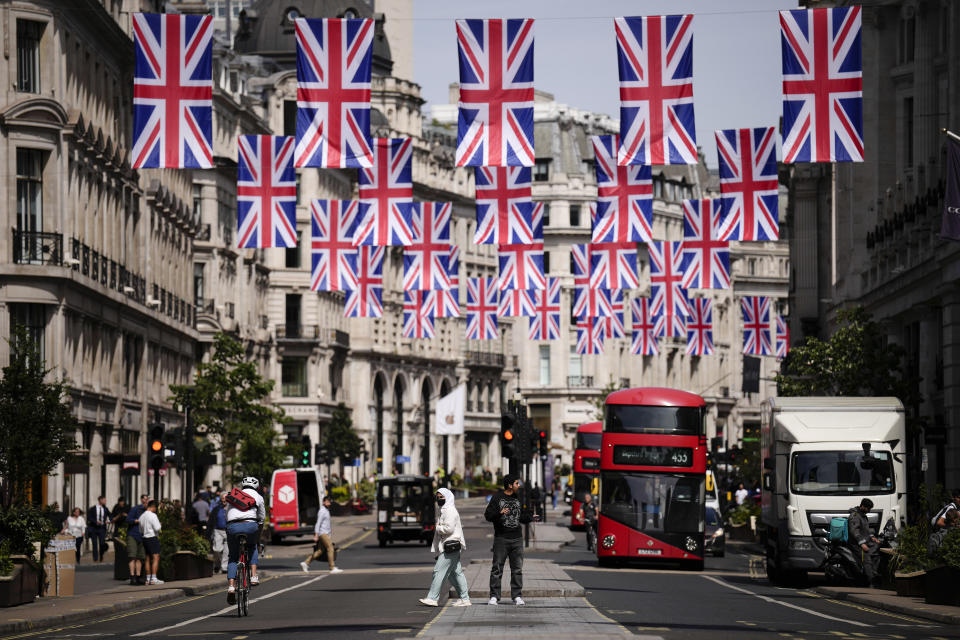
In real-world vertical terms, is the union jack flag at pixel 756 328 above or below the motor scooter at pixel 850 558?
above

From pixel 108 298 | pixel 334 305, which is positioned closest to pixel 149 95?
pixel 108 298

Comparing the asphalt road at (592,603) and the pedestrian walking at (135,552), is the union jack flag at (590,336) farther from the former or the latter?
the pedestrian walking at (135,552)

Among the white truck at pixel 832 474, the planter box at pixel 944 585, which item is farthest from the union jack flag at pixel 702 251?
the planter box at pixel 944 585

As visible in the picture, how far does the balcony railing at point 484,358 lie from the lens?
140m

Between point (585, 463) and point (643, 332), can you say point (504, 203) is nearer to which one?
point (643, 332)

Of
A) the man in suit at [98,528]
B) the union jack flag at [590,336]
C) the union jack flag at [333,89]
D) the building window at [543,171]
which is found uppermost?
the building window at [543,171]

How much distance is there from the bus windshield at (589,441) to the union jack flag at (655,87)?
43.0 m

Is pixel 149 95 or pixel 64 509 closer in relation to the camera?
pixel 149 95

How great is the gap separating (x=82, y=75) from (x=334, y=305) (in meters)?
62.9

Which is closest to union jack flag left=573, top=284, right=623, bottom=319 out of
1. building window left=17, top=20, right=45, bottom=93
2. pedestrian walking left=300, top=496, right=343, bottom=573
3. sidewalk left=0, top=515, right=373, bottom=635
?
pedestrian walking left=300, top=496, right=343, bottom=573

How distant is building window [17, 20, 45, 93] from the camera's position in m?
51.0

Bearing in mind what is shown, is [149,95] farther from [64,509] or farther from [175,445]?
[64,509]

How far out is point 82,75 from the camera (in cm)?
5622

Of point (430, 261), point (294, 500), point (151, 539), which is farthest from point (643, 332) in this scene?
point (151, 539)
